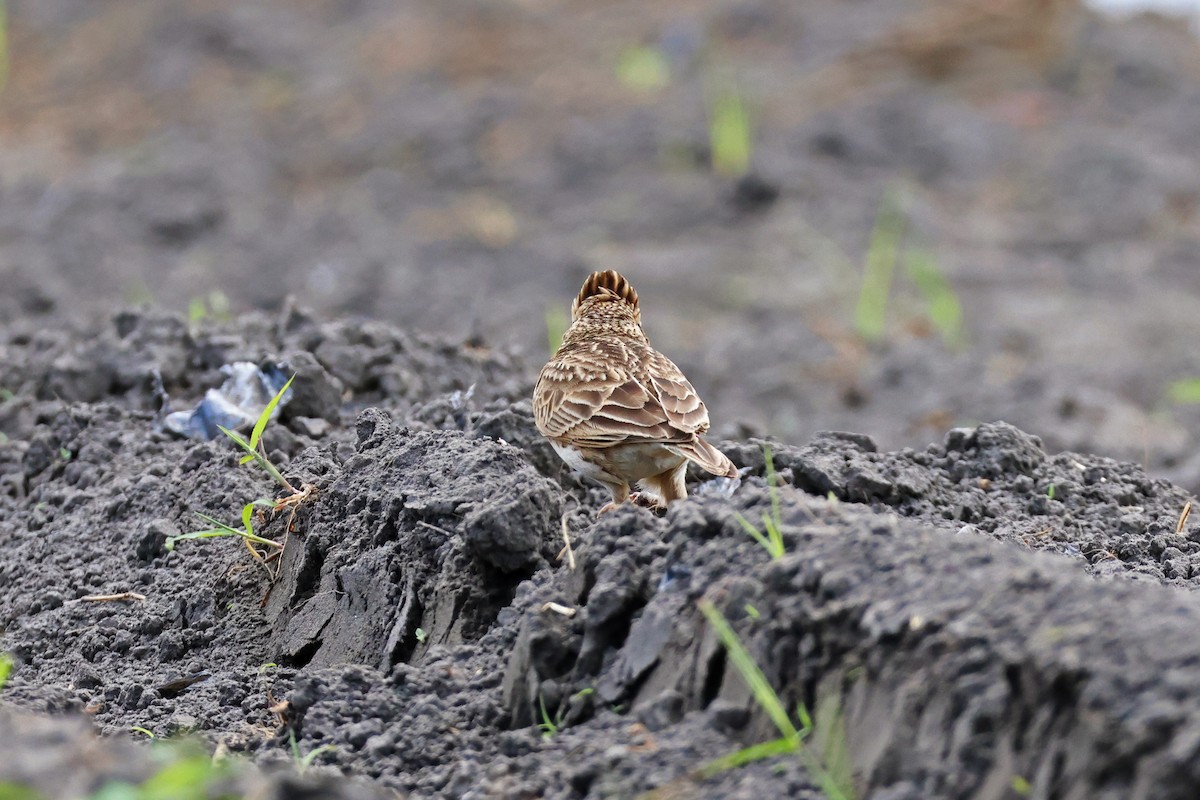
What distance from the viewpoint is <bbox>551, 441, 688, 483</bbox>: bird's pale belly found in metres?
5.02

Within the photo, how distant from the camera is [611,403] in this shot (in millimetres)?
5148

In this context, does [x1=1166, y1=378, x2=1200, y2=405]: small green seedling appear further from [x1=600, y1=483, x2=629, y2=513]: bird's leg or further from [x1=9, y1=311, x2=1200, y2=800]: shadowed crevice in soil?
[x1=600, y1=483, x2=629, y2=513]: bird's leg

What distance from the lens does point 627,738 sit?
136 inches

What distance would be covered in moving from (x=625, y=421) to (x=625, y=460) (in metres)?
0.14

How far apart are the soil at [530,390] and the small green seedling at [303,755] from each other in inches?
1.9

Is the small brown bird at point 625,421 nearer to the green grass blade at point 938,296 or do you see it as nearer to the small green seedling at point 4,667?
the small green seedling at point 4,667

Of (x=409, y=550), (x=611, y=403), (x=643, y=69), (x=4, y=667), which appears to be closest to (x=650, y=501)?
(x=611, y=403)

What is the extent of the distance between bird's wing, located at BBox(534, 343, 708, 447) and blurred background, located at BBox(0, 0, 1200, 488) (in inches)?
85.4

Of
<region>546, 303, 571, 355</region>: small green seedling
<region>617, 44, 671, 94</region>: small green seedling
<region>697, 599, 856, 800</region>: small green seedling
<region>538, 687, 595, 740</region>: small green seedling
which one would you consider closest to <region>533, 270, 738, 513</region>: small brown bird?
<region>538, 687, 595, 740</region>: small green seedling

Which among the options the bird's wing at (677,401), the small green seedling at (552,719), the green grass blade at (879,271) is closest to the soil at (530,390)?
the small green seedling at (552,719)

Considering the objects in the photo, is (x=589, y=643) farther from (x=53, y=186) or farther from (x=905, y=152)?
(x=53, y=186)

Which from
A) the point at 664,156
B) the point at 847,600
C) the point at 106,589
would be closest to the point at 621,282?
the point at 106,589

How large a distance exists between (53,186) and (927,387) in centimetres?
864

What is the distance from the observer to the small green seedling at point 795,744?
3119 millimetres
